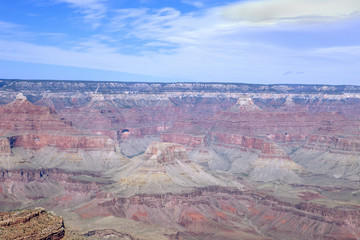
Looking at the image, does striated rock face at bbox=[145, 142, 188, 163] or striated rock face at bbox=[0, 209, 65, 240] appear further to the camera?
striated rock face at bbox=[145, 142, 188, 163]

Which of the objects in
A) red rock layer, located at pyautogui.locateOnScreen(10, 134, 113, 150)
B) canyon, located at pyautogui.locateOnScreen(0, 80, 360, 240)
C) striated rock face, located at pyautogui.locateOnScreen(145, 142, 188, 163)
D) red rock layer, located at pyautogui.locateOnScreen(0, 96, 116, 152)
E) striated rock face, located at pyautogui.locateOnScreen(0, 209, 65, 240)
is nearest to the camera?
striated rock face, located at pyautogui.locateOnScreen(0, 209, 65, 240)

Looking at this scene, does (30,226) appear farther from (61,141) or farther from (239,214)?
(61,141)

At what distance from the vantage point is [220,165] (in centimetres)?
19200

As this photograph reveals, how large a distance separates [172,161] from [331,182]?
5145 centimetres

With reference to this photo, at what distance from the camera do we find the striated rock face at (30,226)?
44.8 m

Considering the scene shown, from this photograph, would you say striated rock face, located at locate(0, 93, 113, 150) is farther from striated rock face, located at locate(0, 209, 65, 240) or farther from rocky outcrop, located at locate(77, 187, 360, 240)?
striated rock face, located at locate(0, 209, 65, 240)

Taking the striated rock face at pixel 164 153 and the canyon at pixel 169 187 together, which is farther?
the striated rock face at pixel 164 153

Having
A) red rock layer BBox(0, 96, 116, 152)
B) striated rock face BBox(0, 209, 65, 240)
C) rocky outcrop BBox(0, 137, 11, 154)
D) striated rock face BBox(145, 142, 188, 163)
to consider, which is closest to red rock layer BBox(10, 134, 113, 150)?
red rock layer BBox(0, 96, 116, 152)

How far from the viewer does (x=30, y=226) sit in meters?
46.3

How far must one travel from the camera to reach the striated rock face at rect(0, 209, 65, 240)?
44750mm

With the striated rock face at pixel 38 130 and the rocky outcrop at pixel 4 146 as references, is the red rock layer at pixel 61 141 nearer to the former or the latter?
the striated rock face at pixel 38 130

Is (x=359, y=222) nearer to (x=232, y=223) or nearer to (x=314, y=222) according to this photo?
(x=314, y=222)

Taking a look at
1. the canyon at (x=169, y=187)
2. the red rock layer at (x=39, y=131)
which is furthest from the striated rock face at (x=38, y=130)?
the canyon at (x=169, y=187)

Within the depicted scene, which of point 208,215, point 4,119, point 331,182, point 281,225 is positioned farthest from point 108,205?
point 4,119
